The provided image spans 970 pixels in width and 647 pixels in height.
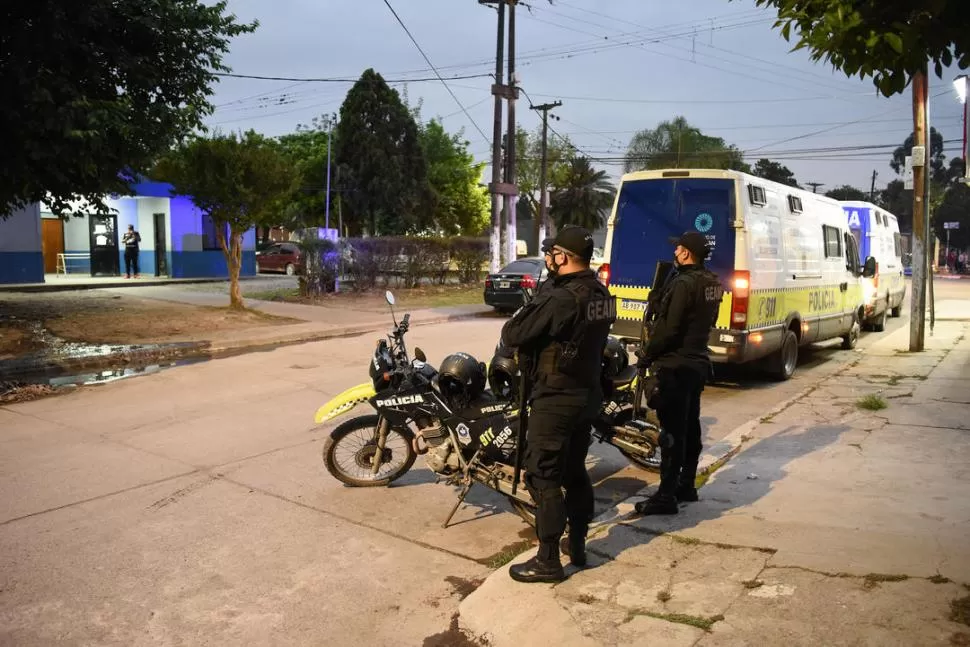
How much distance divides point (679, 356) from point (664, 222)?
4.59 meters

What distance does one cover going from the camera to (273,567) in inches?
171

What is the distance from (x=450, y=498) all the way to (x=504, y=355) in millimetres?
1166

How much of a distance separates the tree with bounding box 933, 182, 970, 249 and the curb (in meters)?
68.8

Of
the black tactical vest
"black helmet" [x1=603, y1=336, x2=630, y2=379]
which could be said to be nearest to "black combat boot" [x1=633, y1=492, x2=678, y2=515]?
"black helmet" [x1=603, y1=336, x2=630, y2=379]

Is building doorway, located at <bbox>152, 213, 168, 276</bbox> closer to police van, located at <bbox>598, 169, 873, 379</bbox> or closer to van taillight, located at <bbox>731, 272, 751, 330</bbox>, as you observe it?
police van, located at <bbox>598, 169, 873, 379</bbox>

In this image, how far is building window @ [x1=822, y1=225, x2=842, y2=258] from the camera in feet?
36.7

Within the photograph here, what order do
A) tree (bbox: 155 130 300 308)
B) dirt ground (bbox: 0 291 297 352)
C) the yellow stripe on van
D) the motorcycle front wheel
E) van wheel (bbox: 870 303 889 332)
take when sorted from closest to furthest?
→ the motorcycle front wheel
the yellow stripe on van
dirt ground (bbox: 0 291 297 352)
tree (bbox: 155 130 300 308)
van wheel (bbox: 870 303 889 332)

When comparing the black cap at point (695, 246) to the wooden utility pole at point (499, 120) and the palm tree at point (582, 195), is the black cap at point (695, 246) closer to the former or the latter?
the wooden utility pole at point (499, 120)

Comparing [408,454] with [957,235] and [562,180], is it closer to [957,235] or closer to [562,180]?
[562,180]

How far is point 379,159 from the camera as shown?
1681 inches

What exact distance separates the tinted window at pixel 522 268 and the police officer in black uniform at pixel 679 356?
1336 cm

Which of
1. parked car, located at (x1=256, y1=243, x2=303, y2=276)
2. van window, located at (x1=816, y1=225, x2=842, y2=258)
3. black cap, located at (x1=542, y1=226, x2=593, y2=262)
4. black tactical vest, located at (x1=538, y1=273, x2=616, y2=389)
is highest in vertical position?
parked car, located at (x1=256, y1=243, x2=303, y2=276)

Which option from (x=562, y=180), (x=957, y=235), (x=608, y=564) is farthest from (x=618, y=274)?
(x=957, y=235)

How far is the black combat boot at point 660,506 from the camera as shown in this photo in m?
4.99
